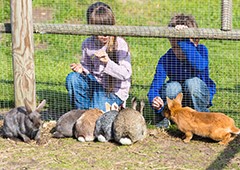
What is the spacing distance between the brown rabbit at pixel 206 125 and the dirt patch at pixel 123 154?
8cm

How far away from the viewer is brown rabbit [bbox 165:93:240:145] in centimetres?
518

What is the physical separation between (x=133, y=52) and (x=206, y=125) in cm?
342

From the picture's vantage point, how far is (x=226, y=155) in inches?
196

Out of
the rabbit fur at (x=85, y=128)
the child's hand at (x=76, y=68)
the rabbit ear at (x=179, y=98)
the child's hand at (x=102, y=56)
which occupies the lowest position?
the rabbit fur at (x=85, y=128)

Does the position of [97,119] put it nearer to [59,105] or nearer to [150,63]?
[59,105]

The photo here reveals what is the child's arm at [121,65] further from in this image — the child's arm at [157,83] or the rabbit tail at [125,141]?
the rabbit tail at [125,141]

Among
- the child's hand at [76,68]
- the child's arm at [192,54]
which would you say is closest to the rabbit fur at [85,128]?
the child's hand at [76,68]

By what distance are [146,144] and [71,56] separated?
338 cm

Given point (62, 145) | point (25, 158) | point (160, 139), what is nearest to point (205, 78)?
point (160, 139)

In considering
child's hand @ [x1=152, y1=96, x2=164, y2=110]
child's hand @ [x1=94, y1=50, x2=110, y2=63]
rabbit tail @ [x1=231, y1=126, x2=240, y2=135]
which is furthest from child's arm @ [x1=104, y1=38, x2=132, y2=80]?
rabbit tail @ [x1=231, y1=126, x2=240, y2=135]

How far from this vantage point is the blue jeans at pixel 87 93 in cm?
596

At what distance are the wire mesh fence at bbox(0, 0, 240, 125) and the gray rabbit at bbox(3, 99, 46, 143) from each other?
721 millimetres

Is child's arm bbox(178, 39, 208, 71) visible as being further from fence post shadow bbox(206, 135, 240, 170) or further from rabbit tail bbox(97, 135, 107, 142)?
rabbit tail bbox(97, 135, 107, 142)

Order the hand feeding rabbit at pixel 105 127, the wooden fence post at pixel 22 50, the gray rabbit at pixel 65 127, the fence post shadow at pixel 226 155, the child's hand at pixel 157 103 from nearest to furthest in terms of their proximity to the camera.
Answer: the fence post shadow at pixel 226 155, the hand feeding rabbit at pixel 105 127, the gray rabbit at pixel 65 127, the wooden fence post at pixel 22 50, the child's hand at pixel 157 103
